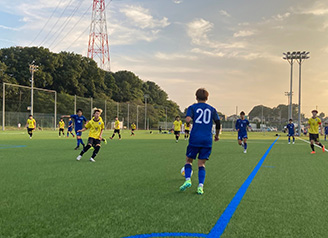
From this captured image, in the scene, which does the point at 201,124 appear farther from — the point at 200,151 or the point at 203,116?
the point at 200,151

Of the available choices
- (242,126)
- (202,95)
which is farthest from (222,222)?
(242,126)

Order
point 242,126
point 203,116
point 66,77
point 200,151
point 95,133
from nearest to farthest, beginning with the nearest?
point 203,116
point 200,151
point 95,133
point 242,126
point 66,77

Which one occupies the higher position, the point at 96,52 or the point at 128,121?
the point at 96,52

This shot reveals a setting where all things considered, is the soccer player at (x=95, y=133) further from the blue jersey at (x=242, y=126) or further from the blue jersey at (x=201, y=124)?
the blue jersey at (x=242, y=126)

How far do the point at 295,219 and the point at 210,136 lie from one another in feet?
6.48

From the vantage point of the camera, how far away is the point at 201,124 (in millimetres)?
5285

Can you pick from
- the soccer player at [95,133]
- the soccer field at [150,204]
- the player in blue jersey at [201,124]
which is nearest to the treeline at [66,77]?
the soccer player at [95,133]

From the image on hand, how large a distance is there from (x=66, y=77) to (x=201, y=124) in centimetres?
6464

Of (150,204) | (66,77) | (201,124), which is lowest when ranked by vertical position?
(150,204)

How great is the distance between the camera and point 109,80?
79.4 m

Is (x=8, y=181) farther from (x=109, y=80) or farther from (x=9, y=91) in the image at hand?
(x=109, y=80)

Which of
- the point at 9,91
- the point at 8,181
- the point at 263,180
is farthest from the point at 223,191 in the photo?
the point at 9,91

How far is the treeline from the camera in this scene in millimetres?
57250

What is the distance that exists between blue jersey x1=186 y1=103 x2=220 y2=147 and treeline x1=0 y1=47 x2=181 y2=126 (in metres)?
43.7
